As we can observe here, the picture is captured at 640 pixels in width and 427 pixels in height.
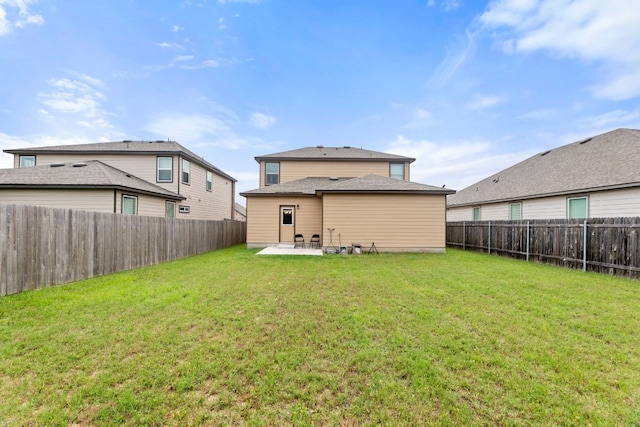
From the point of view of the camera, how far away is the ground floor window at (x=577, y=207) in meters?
10.9

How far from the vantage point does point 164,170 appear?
1529cm

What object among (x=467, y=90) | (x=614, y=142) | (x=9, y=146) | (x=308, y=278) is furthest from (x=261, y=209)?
(x=614, y=142)

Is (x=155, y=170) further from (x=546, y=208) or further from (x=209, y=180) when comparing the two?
(x=546, y=208)

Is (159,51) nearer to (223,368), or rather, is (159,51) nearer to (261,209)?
(261,209)

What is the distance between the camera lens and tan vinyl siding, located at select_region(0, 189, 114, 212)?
11.3 metres

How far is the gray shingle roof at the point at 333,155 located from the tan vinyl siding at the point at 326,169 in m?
0.32

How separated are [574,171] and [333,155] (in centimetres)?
1315

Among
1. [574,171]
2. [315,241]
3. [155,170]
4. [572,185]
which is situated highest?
[155,170]

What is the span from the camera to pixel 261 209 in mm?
13922

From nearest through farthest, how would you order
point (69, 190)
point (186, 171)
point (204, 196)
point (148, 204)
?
point (69, 190)
point (148, 204)
point (186, 171)
point (204, 196)

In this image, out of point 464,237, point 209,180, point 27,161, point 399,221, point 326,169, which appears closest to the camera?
point 399,221

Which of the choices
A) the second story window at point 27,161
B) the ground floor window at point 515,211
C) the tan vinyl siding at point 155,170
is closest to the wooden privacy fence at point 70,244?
the tan vinyl siding at point 155,170

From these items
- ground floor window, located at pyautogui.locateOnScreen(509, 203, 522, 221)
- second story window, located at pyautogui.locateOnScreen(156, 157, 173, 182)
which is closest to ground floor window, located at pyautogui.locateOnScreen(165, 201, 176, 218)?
second story window, located at pyautogui.locateOnScreen(156, 157, 173, 182)

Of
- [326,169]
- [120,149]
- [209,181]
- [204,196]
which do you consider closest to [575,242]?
[326,169]
